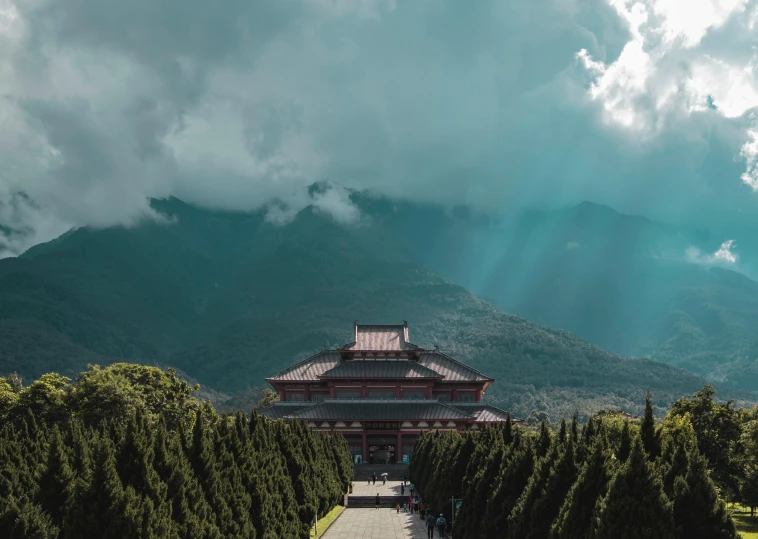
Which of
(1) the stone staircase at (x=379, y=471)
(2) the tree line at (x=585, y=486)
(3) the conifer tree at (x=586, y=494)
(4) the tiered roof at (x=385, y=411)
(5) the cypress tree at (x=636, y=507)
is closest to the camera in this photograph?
(5) the cypress tree at (x=636, y=507)

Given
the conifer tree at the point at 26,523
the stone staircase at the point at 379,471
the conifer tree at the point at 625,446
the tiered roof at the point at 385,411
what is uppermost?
the tiered roof at the point at 385,411

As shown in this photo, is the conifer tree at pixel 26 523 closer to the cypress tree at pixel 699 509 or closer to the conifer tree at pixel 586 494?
the conifer tree at pixel 586 494

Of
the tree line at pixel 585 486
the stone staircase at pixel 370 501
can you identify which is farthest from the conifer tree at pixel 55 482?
the stone staircase at pixel 370 501

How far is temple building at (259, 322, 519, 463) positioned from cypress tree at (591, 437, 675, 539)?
57.7 metres

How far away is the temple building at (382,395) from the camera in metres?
80.3

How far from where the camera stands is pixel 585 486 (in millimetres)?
20859

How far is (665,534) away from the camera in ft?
59.3

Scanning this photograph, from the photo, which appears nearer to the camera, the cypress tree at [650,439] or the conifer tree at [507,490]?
the cypress tree at [650,439]

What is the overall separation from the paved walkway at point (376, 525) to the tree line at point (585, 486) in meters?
3.95

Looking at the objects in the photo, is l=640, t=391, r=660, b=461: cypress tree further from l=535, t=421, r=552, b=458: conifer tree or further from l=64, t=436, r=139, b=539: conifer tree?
l=64, t=436, r=139, b=539: conifer tree

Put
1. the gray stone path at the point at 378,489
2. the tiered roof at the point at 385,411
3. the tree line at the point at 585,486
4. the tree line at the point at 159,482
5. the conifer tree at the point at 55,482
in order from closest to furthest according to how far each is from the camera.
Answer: the tree line at the point at 585,486 < the tree line at the point at 159,482 < the conifer tree at the point at 55,482 < the gray stone path at the point at 378,489 < the tiered roof at the point at 385,411

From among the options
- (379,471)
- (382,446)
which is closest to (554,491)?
(379,471)

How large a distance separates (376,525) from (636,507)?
30.8 meters

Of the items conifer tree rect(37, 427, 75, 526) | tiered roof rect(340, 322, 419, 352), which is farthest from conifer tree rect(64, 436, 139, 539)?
tiered roof rect(340, 322, 419, 352)
